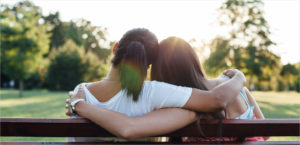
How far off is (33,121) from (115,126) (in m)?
0.55

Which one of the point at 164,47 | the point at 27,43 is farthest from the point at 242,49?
the point at 164,47

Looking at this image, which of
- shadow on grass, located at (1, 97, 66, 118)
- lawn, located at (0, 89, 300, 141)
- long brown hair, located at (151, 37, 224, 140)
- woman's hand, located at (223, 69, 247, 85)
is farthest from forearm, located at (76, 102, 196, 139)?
shadow on grass, located at (1, 97, 66, 118)

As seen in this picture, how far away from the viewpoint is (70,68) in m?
35.6

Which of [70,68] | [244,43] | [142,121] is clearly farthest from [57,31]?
[142,121]

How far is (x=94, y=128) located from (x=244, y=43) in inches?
1148

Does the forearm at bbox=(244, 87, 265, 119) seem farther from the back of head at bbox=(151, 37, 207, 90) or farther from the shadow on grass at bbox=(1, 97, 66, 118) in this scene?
the shadow on grass at bbox=(1, 97, 66, 118)

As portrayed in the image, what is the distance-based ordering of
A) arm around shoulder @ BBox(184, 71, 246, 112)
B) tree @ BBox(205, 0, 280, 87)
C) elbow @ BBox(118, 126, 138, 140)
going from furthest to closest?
tree @ BBox(205, 0, 280, 87), arm around shoulder @ BBox(184, 71, 246, 112), elbow @ BBox(118, 126, 138, 140)

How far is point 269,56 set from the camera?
2841 centimetres

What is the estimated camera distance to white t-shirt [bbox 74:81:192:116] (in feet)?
6.43

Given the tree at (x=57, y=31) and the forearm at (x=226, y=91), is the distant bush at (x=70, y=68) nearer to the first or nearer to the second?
the tree at (x=57, y=31)

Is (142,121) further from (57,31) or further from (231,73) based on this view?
(57,31)

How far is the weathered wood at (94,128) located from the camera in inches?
76.6

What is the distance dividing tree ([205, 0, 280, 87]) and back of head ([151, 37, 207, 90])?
83.4 feet

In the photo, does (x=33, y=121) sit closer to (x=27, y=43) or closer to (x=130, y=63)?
(x=130, y=63)
